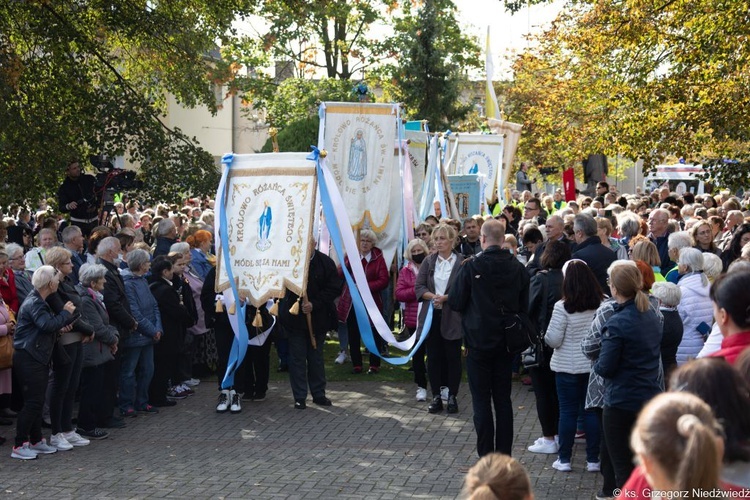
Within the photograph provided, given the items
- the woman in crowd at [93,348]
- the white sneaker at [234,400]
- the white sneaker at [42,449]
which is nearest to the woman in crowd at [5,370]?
the white sneaker at [42,449]

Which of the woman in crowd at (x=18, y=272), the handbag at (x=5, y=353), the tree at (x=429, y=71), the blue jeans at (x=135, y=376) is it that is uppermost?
the tree at (x=429, y=71)

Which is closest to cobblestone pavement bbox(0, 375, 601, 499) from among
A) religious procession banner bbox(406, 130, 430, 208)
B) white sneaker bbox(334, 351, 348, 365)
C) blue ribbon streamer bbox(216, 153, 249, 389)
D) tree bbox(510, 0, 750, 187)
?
blue ribbon streamer bbox(216, 153, 249, 389)

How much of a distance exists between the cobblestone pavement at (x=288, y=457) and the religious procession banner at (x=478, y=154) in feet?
32.4

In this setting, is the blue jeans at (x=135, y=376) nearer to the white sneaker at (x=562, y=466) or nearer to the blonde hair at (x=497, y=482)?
the white sneaker at (x=562, y=466)

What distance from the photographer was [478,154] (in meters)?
21.0

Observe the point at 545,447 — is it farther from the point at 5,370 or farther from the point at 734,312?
the point at 5,370

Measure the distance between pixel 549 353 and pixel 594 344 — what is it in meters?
1.86

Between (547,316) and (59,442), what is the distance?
4641 millimetres

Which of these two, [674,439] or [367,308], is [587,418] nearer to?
[367,308]

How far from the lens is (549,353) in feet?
29.5

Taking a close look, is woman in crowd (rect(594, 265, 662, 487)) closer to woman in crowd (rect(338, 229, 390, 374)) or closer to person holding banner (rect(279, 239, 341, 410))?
person holding banner (rect(279, 239, 341, 410))

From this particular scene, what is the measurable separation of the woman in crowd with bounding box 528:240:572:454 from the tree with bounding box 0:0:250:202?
7.94 meters

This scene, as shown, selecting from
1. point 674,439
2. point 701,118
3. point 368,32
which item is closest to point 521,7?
point 701,118

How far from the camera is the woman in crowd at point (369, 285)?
13.0 m
